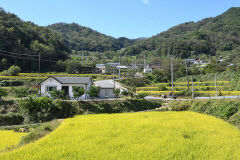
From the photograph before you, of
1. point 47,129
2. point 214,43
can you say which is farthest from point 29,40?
point 214,43

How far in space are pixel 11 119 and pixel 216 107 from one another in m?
18.5

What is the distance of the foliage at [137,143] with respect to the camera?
23.3 feet

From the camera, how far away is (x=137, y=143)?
332 inches

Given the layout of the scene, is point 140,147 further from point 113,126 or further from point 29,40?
point 29,40

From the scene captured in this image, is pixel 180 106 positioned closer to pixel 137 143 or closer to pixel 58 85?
pixel 137 143

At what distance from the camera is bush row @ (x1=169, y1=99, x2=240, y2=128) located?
14.1m

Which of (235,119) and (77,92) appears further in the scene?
(77,92)

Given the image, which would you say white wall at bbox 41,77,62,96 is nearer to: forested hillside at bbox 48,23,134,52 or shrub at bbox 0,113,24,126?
shrub at bbox 0,113,24,126

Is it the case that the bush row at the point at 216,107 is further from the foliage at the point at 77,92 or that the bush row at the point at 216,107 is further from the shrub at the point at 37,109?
the shrub at the point at 37,109

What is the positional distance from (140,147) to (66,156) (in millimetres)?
2956

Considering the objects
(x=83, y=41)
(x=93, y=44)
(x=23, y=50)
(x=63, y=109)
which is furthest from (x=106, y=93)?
(x=83, y=41)

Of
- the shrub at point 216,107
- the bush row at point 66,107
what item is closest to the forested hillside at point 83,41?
the bush row at point 66,107

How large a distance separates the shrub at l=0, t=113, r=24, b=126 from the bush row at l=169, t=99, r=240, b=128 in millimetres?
15195

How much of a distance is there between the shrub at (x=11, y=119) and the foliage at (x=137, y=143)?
8.68m
